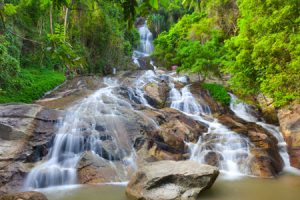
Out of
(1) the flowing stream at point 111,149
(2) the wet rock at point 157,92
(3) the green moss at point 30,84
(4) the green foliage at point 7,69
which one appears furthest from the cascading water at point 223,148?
(4) the green foliage at point 7,69

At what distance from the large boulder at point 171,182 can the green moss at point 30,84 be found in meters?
7.70

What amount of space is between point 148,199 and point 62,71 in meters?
15.4

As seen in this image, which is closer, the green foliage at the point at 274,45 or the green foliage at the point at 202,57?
the green foliage at the point at 274,45

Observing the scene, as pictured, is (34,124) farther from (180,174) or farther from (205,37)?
(205,37)

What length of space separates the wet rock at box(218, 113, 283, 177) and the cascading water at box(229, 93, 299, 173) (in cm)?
23

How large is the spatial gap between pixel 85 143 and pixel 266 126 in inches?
329

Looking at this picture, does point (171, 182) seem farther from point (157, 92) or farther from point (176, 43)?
point (176, 43)

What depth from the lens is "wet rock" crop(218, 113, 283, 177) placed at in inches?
448

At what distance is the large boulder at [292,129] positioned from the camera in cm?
1233

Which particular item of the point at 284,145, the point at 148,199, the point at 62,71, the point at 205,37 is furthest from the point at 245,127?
the point at 62,71

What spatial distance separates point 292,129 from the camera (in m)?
12.8

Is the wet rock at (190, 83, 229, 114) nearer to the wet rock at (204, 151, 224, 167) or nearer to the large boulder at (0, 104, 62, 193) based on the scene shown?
the wet rock at (204, 151, 224, 167)

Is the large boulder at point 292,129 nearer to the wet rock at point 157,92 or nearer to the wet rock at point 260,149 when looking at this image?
the wet rock at point 260,149

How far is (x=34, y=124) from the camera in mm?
11844
